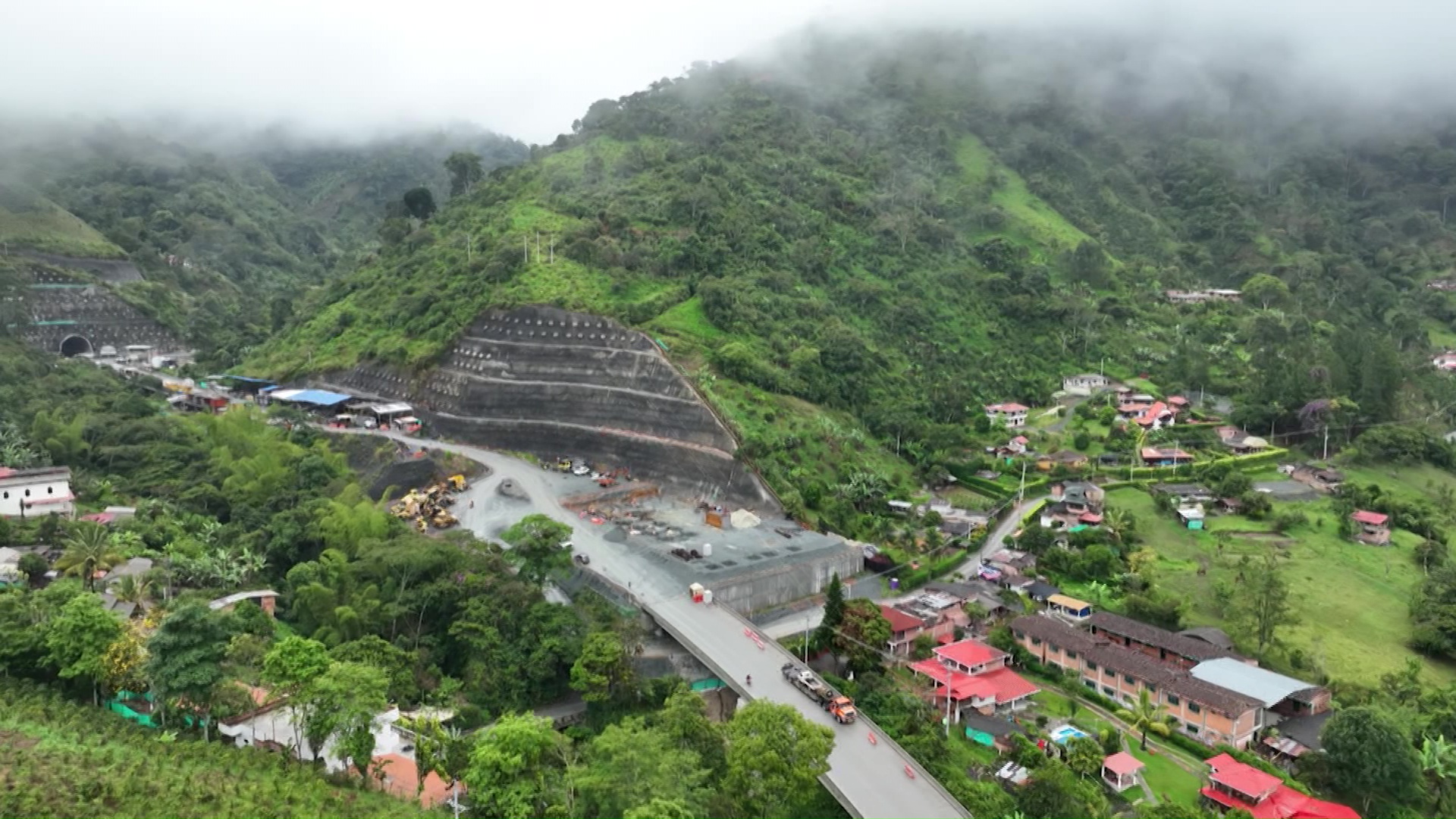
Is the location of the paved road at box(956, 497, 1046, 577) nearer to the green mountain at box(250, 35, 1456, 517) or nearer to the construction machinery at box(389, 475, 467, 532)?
the green mountain at box(250, 35, 1456, 517)

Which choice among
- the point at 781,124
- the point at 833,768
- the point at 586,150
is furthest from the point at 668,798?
the point at 781,124

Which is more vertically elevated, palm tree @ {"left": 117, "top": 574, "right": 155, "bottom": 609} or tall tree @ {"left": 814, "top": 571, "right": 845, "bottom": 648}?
palm tree @ {"left": 117, "top": 574, "right": 155, "bottom": 609}

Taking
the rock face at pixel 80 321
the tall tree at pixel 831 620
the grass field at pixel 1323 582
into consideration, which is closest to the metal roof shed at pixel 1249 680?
the grass field at pixel 1323 582

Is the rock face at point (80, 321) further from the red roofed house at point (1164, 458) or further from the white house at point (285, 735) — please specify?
the red roofed house at point (1164, 458)

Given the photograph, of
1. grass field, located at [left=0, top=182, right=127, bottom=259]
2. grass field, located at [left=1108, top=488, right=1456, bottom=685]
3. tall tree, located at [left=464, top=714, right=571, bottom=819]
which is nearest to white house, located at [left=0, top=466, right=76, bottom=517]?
tall tree, located at [left=464, top=714, right=571, bottom=819]

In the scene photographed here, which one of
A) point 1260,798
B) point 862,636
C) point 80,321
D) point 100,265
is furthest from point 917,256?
point 100,265

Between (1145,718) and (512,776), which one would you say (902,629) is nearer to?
(1145,718)

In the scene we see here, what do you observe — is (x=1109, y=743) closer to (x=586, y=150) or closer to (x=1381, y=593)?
(x=1381, y=593)
